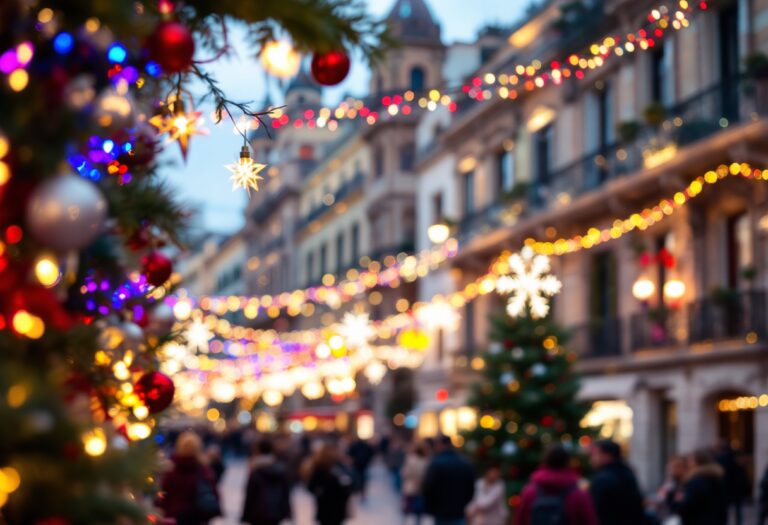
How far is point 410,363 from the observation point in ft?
137

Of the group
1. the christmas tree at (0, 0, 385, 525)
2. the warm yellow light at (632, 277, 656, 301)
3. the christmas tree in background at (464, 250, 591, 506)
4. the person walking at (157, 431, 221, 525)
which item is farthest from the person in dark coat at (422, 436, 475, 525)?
the warm yellow light at (632, 277, 656, 301)

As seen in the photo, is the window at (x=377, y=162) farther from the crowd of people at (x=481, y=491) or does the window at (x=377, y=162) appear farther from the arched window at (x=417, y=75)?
the crowd of people at (x=481, y=491)

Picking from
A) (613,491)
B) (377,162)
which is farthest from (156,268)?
(377,162)

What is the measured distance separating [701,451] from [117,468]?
9970mm

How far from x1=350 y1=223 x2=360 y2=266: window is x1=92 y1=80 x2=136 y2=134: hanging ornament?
49.0 m

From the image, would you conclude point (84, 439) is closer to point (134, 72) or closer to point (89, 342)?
point (89, 342)

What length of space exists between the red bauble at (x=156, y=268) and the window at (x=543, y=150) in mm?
27738

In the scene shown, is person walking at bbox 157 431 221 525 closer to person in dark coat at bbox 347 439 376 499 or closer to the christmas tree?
the christmas tree

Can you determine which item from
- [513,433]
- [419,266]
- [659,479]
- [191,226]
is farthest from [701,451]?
[419,266]

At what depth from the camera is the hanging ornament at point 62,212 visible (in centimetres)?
261

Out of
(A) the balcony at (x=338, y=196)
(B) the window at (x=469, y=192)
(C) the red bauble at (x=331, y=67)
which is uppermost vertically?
(A) the balcony at (x=338, y=196)

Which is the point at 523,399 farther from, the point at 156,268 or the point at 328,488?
the point at 156,268

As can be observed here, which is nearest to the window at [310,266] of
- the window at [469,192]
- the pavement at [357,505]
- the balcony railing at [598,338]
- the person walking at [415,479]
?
the pavement at [357,505]

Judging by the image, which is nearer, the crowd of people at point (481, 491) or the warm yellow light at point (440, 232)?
the crowd of people at point (481, 491)
